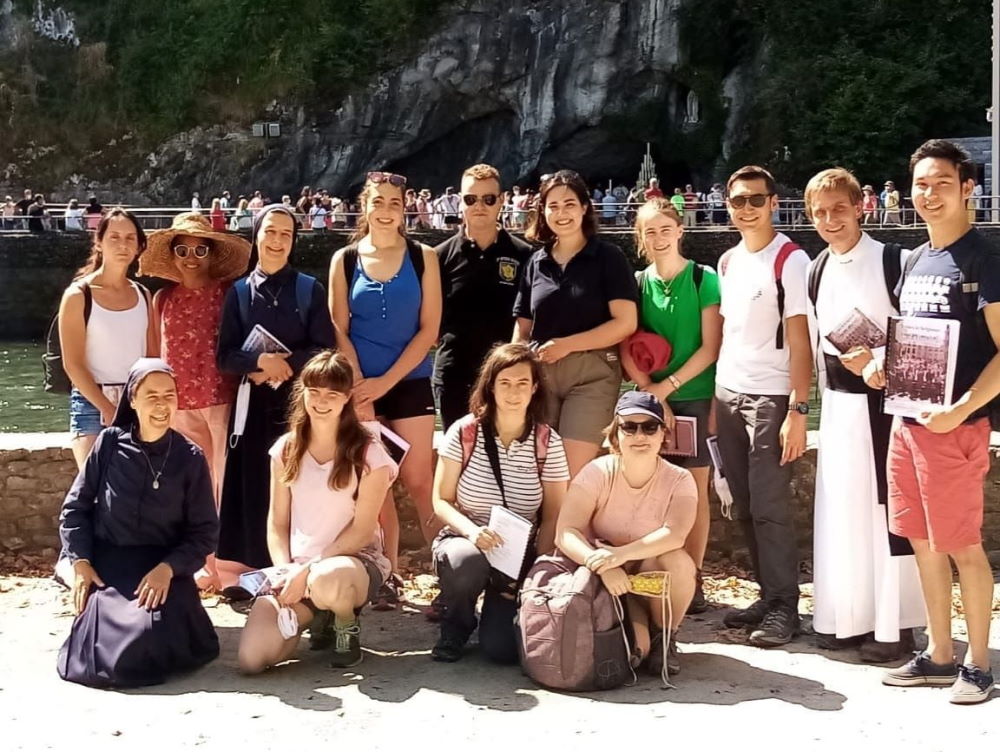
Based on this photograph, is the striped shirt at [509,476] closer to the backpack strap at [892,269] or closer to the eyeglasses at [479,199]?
the eyeglasses at [479,199]

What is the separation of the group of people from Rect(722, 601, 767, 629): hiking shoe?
20 millimetres

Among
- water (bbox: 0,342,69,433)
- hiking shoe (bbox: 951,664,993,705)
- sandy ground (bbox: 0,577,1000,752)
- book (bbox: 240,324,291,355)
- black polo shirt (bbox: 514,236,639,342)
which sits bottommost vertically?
water (bbox: 0,342,69,433)

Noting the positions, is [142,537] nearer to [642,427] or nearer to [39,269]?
[642,427]

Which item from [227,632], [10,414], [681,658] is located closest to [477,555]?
[681,658]

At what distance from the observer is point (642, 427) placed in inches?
168

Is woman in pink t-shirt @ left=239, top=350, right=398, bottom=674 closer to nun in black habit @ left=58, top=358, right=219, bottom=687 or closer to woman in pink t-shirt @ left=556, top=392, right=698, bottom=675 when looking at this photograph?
nun in black habit @ left=58, top=358, right=219, bottom=687

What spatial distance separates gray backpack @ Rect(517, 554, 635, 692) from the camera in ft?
13.6

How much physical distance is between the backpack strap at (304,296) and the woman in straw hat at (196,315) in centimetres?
45

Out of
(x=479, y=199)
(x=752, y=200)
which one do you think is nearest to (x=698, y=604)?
(x=752, y=200)

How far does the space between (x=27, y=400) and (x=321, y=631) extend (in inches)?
558

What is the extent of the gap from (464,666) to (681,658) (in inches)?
33.2

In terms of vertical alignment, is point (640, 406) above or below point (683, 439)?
above

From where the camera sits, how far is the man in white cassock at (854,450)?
4.44 m

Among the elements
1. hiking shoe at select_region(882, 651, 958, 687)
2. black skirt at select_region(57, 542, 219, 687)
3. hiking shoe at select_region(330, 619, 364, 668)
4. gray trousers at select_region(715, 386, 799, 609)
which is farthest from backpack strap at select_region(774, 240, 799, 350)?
black skirt at select_region(57, 542, 219, 687)
